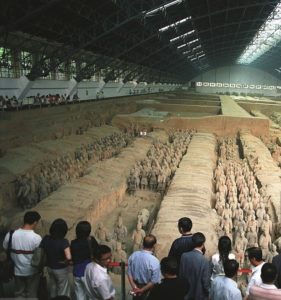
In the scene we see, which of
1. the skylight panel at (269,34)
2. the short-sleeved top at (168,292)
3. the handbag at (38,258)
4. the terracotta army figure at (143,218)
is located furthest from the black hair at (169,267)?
the skylight panel at (269,34)

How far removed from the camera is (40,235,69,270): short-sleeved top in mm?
3680

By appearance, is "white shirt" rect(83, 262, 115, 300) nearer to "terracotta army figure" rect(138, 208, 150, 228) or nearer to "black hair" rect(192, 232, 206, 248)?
"black hair" rect(192, 232, 206, 248)

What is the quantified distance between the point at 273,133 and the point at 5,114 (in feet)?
40.3

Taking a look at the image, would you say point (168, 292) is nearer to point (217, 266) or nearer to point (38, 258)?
point (217, 266)

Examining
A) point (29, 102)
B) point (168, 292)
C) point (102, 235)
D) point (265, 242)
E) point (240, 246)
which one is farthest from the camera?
point (29, 102)

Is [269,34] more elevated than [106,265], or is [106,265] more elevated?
[269,34]

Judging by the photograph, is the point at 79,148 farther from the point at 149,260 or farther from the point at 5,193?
the point at 149,260

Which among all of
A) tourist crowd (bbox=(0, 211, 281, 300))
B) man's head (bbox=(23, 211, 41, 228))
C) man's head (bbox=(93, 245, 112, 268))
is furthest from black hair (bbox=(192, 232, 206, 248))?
man's head (bbox=(23, 211, 41, 228))

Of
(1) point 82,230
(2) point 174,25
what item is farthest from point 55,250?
(2) point 174,25

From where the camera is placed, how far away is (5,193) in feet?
30.8

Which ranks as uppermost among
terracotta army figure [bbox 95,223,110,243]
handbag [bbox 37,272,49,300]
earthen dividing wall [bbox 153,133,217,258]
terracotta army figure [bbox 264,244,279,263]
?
handbag [bbox 37,272,49,300]

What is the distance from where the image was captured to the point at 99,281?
328cm

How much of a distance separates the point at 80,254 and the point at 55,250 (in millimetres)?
249

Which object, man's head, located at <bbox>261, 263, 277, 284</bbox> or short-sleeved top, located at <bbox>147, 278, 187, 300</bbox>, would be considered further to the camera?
man's head, located at <bbox>261, 263, 277, 284</bbox>
